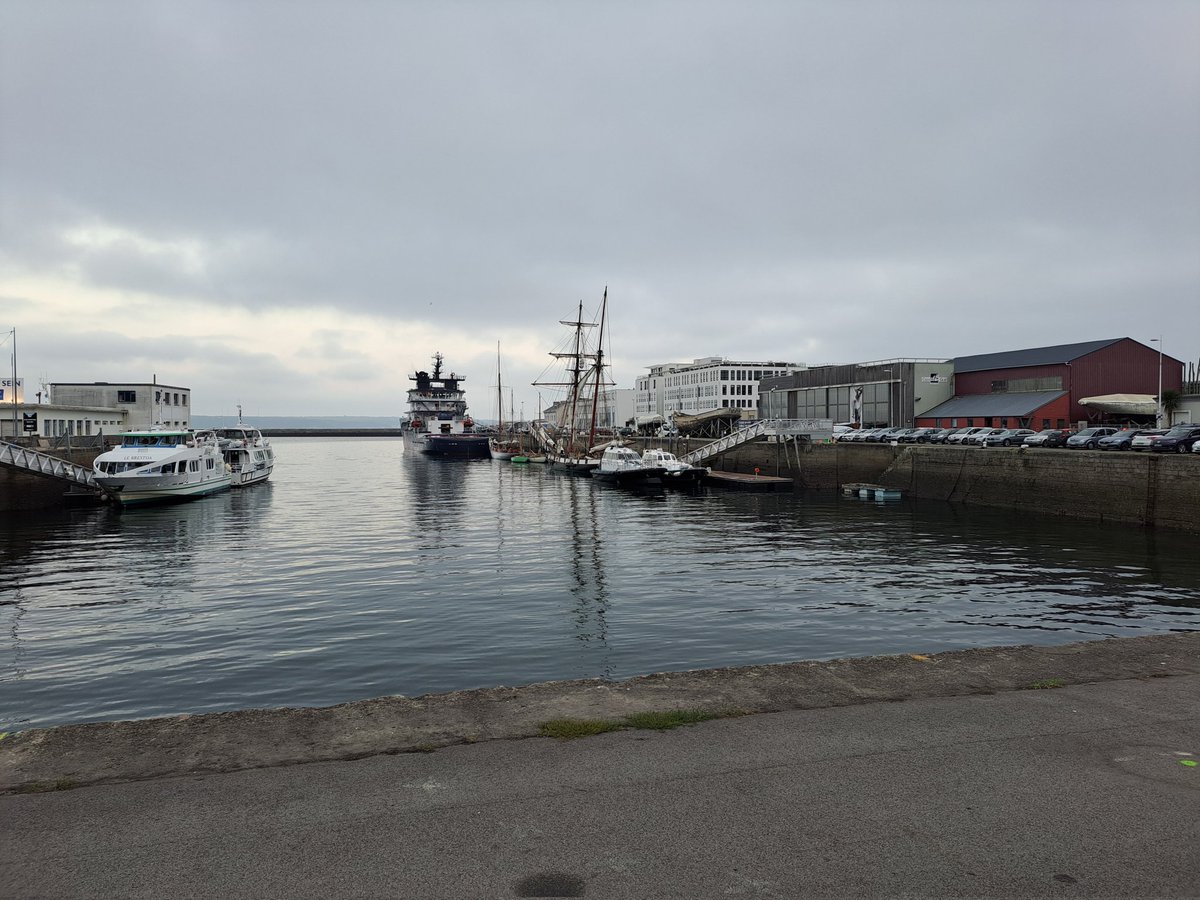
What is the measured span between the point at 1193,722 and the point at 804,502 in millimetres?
48752

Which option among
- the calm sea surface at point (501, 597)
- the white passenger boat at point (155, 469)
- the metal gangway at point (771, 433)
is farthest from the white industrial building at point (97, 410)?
the metal gangway at point (771, 433)

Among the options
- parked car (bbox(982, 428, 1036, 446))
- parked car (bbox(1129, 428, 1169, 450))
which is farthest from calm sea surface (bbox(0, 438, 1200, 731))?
parked car (bbox(982, 428, 1036, 446))

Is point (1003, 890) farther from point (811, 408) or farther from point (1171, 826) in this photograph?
point (811, 408)

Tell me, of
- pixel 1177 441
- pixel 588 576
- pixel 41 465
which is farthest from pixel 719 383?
pixel 588 576

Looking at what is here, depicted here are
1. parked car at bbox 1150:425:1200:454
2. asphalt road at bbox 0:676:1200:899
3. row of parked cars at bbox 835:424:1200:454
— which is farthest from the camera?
row of parked cars at bbox 835:424:1200:454

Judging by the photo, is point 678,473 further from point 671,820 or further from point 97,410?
point 97,410

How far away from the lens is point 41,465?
48.9m

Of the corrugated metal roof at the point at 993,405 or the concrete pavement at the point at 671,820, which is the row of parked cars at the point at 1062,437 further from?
the concrete pavement at the point at 671,820

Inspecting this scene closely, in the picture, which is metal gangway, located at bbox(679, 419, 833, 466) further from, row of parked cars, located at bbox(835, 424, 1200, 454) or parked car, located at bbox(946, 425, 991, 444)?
parked car, located at bbox(946, 425, 991, 444)

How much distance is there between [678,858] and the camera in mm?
5480

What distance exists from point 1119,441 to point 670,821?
50094 mm

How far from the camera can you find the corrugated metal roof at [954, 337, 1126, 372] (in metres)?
71.2

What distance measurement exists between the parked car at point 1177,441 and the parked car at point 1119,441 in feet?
9.49

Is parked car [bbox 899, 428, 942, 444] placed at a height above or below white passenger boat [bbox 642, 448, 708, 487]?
above
